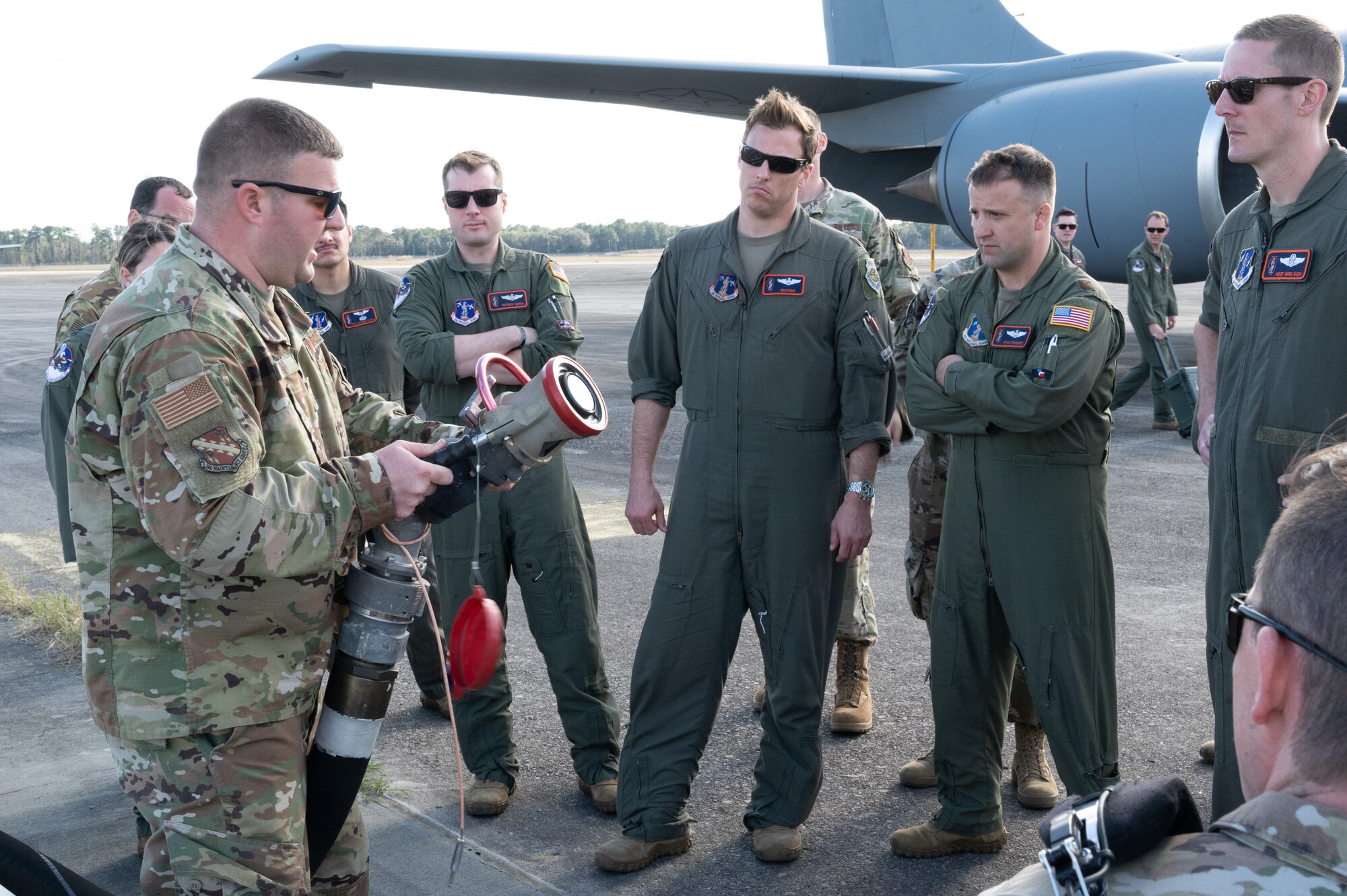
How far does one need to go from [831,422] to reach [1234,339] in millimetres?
1172

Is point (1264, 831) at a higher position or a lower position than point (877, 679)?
higher

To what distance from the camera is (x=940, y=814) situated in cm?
355

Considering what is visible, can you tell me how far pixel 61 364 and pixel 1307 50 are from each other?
3960 mm

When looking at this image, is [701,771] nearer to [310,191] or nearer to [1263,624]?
[310,191]

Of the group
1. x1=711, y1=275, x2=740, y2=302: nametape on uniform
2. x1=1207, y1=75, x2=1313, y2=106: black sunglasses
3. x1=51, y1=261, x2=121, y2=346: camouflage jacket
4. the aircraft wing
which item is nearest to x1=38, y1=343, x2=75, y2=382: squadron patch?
x1=51, y1=261, x2=121, y2=346: camouflage jacket

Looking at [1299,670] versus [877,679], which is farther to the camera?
[877,679]

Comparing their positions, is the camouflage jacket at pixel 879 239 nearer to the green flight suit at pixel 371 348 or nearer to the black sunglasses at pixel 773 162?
the black sunglasses at pixel 773 162

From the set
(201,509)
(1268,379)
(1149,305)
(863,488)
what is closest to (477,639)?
(201,509)

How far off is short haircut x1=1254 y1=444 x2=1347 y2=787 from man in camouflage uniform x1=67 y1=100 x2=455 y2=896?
61.5 inches

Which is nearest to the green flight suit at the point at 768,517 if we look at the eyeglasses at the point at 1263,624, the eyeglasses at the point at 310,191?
the eyeglasses at the point at 310,191

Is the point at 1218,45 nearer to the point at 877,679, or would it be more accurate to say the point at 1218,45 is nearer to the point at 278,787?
the point at 877,679

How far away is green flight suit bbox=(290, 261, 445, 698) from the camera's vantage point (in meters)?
4.80

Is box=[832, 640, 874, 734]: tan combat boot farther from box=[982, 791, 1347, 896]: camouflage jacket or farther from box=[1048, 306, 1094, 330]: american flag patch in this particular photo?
box=[982, 791, 1347, 896]: camouflage jacket

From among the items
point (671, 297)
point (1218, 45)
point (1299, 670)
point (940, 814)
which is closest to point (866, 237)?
point (671, 297)
